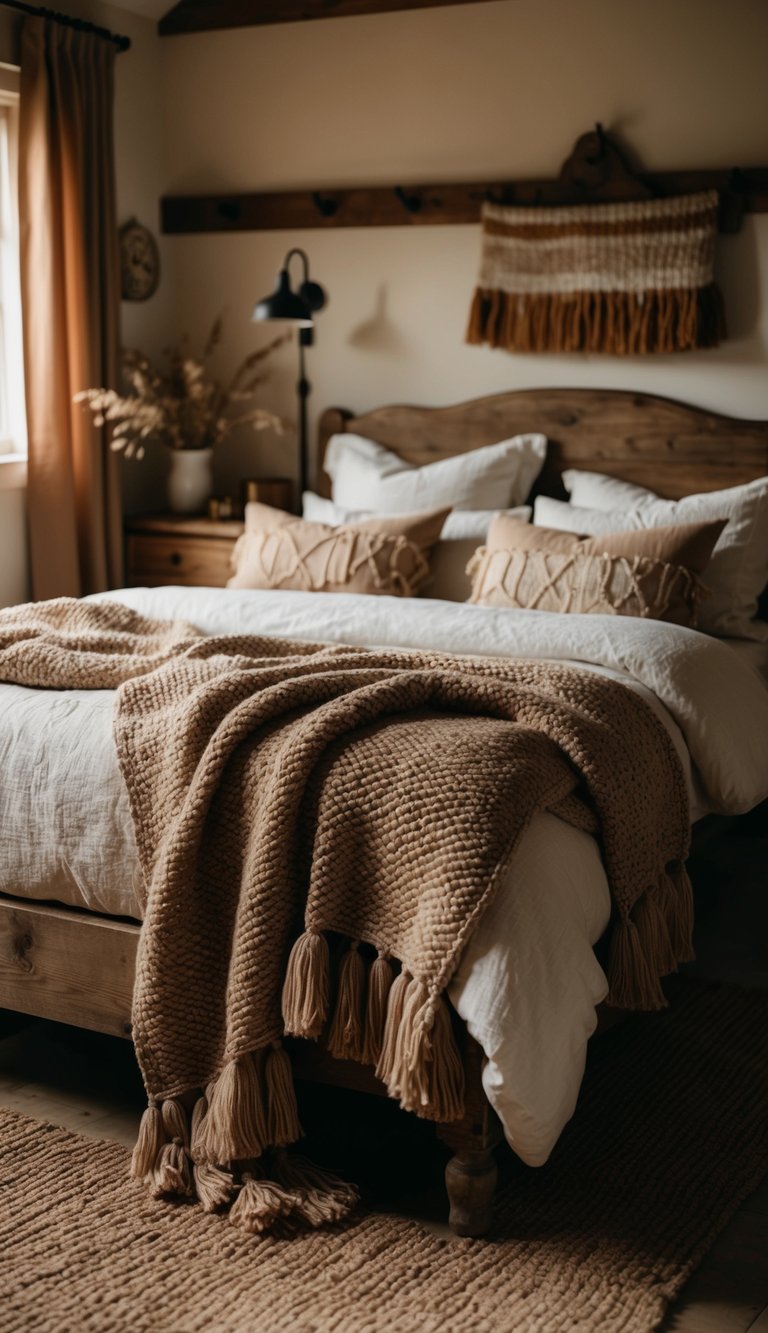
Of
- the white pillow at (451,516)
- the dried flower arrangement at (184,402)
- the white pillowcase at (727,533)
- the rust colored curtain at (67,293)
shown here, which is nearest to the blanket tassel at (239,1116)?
the white pillowcase at (727,533)

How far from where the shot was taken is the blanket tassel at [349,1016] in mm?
2070

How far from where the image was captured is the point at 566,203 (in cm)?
420

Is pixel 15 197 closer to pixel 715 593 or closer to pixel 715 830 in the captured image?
pixel 715 593

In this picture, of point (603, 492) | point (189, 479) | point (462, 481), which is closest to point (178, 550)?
point (189, 479)

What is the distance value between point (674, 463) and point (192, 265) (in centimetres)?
185

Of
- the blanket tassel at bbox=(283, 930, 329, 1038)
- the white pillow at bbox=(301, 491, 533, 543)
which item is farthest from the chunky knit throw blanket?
the white pillow at bbox=(301, 491, 533, 543)

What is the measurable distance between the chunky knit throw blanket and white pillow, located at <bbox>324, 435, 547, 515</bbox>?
1.74 metres

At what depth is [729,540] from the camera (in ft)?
12.0

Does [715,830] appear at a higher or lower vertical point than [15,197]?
lower

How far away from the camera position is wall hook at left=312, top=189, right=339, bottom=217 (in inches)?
179

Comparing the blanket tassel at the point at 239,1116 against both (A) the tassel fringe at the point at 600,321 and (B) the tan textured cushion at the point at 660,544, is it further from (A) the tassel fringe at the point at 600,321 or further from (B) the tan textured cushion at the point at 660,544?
(A) the tassel fringe at the point at 600,321

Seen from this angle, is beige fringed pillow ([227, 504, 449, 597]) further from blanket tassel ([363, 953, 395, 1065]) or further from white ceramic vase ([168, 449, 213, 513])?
blanket tassel ([363, 953, 395, 1065])

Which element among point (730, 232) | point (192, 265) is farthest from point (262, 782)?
point (192, 265)

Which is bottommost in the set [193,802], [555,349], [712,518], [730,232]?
[193,802]
